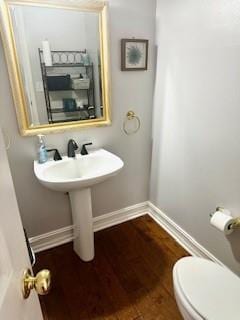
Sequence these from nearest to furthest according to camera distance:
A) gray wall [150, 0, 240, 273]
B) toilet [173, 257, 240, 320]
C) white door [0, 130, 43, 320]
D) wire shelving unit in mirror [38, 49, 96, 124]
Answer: white door [0, 130, 43, 320] < toilet [173, 257, 240, 320] < gray wall [150, 0, 240, 273] < wire shelving unit in mirror [38, 49, 96, 124]

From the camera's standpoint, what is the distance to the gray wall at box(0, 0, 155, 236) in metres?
1.55

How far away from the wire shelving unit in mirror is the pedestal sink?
1.03 feet

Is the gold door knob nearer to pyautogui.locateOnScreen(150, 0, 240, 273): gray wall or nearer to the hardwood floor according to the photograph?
the hardwood floor

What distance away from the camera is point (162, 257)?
71.0 inches

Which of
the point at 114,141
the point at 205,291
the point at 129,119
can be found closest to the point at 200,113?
the point at 129,119

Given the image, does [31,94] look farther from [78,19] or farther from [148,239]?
[148,239]

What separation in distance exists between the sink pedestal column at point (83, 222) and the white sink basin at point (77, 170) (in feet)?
0.45

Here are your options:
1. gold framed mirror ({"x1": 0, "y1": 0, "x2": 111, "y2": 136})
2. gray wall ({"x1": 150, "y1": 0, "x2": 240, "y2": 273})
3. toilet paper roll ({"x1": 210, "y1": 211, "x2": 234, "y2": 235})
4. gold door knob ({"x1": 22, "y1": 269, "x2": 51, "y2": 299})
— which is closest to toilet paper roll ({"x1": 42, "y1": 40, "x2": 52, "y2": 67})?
gold framed mirror ({"x1": 0, "y1": 0, "x2": 111, "y2": 136})

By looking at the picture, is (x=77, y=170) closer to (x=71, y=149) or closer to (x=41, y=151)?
(x=71, y=149)

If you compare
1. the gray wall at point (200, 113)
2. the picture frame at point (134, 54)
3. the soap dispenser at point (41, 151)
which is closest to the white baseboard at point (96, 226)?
the gray wall at point (200, 113)

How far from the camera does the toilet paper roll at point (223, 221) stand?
1.33m

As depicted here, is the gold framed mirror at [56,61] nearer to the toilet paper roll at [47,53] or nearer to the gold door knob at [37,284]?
the toilet paper roll at [47,53]

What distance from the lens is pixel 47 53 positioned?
146 centimetres

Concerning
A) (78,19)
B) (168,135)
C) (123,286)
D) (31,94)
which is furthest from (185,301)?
(78,19)
